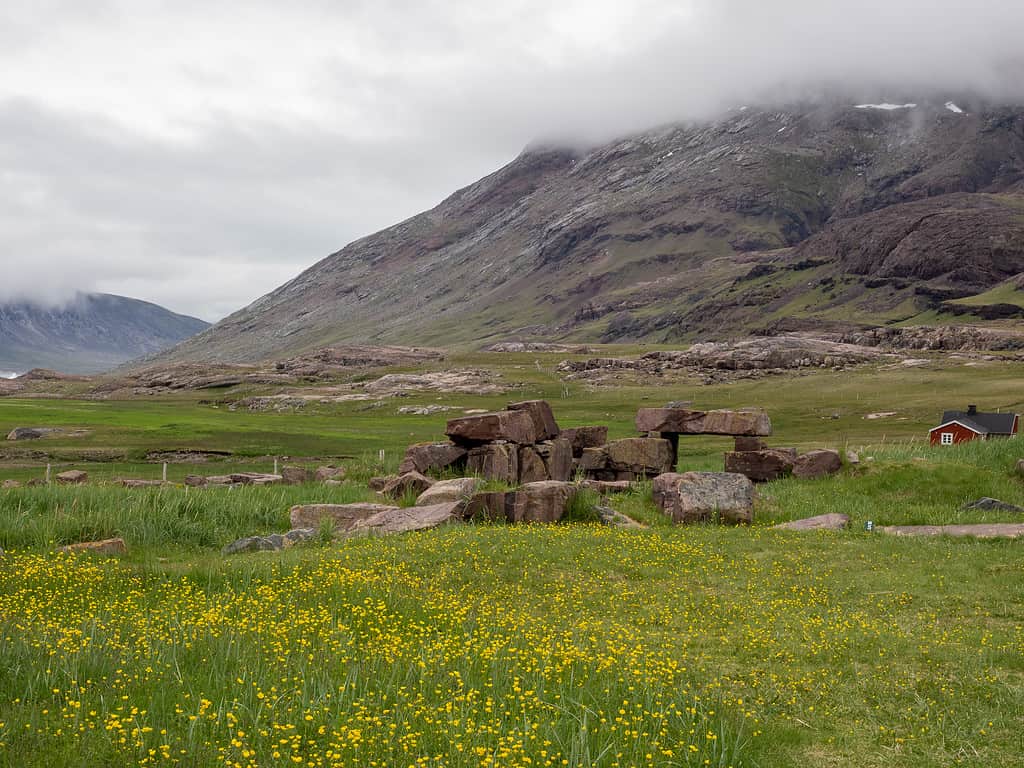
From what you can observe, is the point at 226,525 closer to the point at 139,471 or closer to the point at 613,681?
the point at 613,681

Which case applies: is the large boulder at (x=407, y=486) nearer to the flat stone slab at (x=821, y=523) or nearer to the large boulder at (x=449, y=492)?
the large boulder at (x=449, y=492)

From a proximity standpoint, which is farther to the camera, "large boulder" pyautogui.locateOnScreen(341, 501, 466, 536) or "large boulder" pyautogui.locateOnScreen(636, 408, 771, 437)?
"large boulder" pyautogui.locateOnScreen(636, 408, 771, 437)

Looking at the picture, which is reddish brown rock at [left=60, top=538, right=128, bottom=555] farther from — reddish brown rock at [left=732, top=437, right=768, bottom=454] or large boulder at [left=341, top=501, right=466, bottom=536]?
reddish brown rock at [left=732, top=437, right=768, bottom=454]

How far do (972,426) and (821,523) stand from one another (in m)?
42.7

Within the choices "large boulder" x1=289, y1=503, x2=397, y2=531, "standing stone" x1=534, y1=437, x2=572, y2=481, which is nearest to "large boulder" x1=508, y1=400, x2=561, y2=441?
"standing stone" x1=534, y1=437, x2=572, y2=481

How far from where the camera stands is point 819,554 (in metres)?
21.1

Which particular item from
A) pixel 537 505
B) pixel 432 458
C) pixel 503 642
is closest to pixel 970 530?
pixel 537 505

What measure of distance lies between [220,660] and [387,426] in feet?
266

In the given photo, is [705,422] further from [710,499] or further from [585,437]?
[710,499]

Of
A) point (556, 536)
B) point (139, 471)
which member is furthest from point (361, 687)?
point (139, 471)

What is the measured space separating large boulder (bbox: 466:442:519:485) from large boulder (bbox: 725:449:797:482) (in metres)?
9.90

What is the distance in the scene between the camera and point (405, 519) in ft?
80.4

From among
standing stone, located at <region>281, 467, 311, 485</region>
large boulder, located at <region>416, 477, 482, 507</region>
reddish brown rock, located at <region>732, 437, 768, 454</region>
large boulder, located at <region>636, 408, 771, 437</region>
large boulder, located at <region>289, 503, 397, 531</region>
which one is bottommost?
standing stone, located at <region>281, 467, 311, 485</region>

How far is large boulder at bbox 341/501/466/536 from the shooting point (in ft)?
77.4
